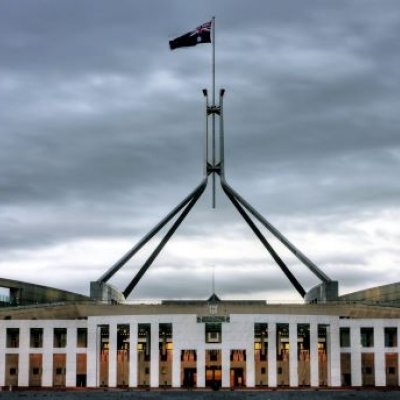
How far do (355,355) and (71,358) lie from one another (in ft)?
86.1

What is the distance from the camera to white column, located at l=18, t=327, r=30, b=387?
269 feet

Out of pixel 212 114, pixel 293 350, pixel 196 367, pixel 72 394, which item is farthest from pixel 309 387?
pixel 212 114

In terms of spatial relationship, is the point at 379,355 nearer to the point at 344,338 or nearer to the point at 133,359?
the point at 344,338

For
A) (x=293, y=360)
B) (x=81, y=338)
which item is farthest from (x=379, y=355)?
(x=81, y=338)

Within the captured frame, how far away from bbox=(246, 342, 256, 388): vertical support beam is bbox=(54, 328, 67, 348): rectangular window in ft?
59.3

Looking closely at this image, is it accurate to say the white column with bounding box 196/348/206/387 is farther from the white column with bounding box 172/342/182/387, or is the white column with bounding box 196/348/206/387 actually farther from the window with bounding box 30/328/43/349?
the window with bounding box 30/328/43/349

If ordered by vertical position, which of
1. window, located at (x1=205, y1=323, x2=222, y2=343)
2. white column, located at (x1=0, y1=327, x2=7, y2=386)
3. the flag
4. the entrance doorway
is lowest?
the entrance doorway

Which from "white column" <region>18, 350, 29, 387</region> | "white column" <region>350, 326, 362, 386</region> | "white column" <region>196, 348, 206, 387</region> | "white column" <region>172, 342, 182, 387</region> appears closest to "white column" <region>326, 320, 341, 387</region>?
"white column" <region>350, 326, 362, 386</region>

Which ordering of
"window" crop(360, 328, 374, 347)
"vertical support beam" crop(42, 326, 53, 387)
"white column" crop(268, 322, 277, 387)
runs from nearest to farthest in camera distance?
"white column" crop(268, 322, 277, 387) < "vertical support beam" crop(42, 326, 53, 387) < "window" crop(360, 328, 374, 347)

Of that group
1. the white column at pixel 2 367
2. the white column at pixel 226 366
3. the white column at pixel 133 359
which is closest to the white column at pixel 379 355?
A: the white column at pixel 226 366

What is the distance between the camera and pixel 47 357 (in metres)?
82.2

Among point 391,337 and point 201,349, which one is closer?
point 201,349

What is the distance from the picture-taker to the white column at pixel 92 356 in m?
80.8

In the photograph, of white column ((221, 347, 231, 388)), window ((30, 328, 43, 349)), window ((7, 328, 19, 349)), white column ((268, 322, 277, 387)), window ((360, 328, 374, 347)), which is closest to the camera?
white column ((221, 347, 231, 388))
